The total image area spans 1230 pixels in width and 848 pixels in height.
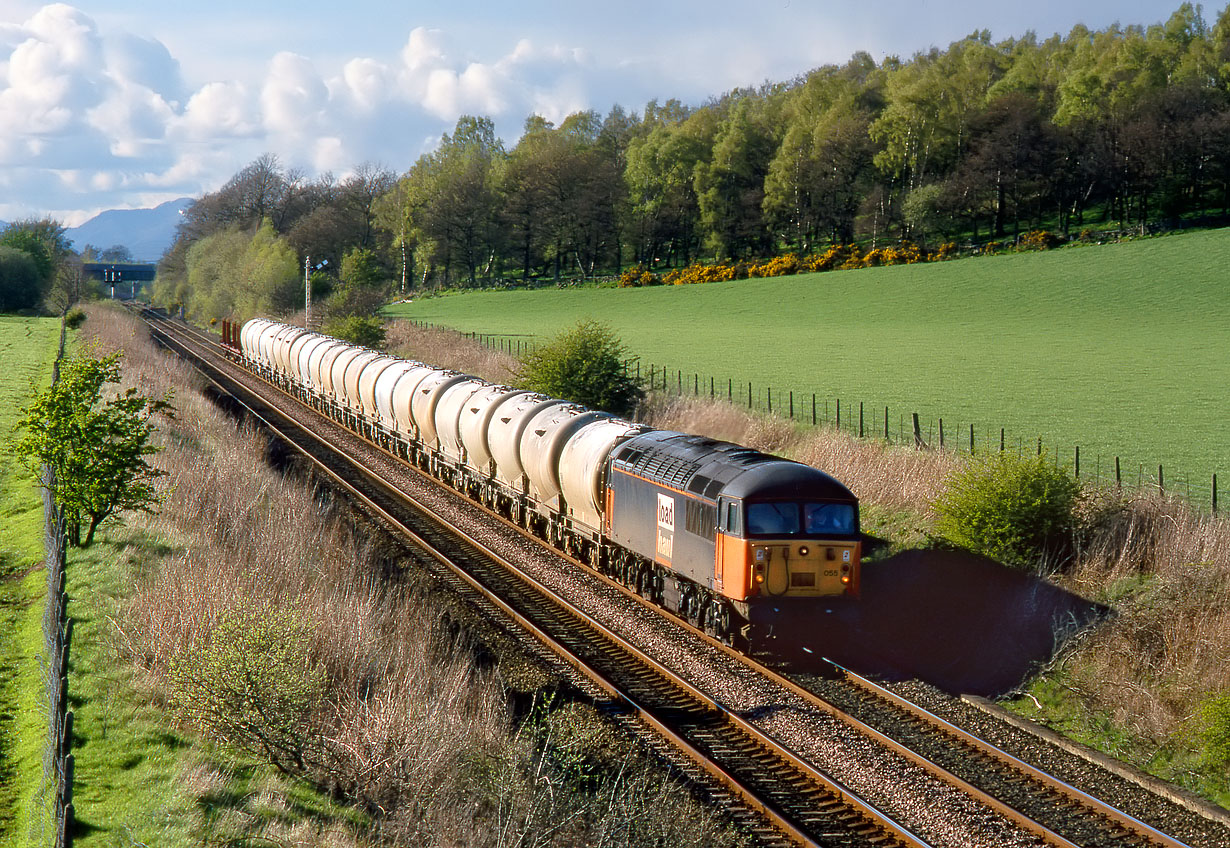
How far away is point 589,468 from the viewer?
21.1 m

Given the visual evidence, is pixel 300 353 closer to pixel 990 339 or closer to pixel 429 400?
pixel 429 400

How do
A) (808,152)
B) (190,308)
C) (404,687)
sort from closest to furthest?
(404,687) → (808,152) → (190,308)

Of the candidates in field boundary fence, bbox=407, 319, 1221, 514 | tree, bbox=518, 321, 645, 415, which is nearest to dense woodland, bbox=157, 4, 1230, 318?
field boundary fence, bbox=407, 319, 1221, 514

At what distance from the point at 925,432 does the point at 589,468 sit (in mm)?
12129

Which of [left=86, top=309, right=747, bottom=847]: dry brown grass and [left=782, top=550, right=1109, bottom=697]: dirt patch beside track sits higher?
[left=86, top=309, right=747, bottom=847]: dry brown grass

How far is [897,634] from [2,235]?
131 m

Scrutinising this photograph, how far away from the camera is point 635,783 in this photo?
11.2 metres

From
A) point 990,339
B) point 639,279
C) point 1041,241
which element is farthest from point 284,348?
point 1041,241

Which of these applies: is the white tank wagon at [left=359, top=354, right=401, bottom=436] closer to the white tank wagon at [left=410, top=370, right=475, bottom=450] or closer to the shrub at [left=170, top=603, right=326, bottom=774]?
the white tank wagon at [left=410, top=370, right=475, bottom=450]

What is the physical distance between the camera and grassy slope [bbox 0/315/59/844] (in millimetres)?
11414

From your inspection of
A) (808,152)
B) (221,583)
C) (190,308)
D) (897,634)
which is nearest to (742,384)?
(897,634)

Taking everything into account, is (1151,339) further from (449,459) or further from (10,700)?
(10,700)

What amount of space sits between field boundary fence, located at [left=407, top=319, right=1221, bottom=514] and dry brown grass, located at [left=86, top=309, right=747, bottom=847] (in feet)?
34.9

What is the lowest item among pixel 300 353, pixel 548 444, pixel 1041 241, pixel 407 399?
pixel 548 444
